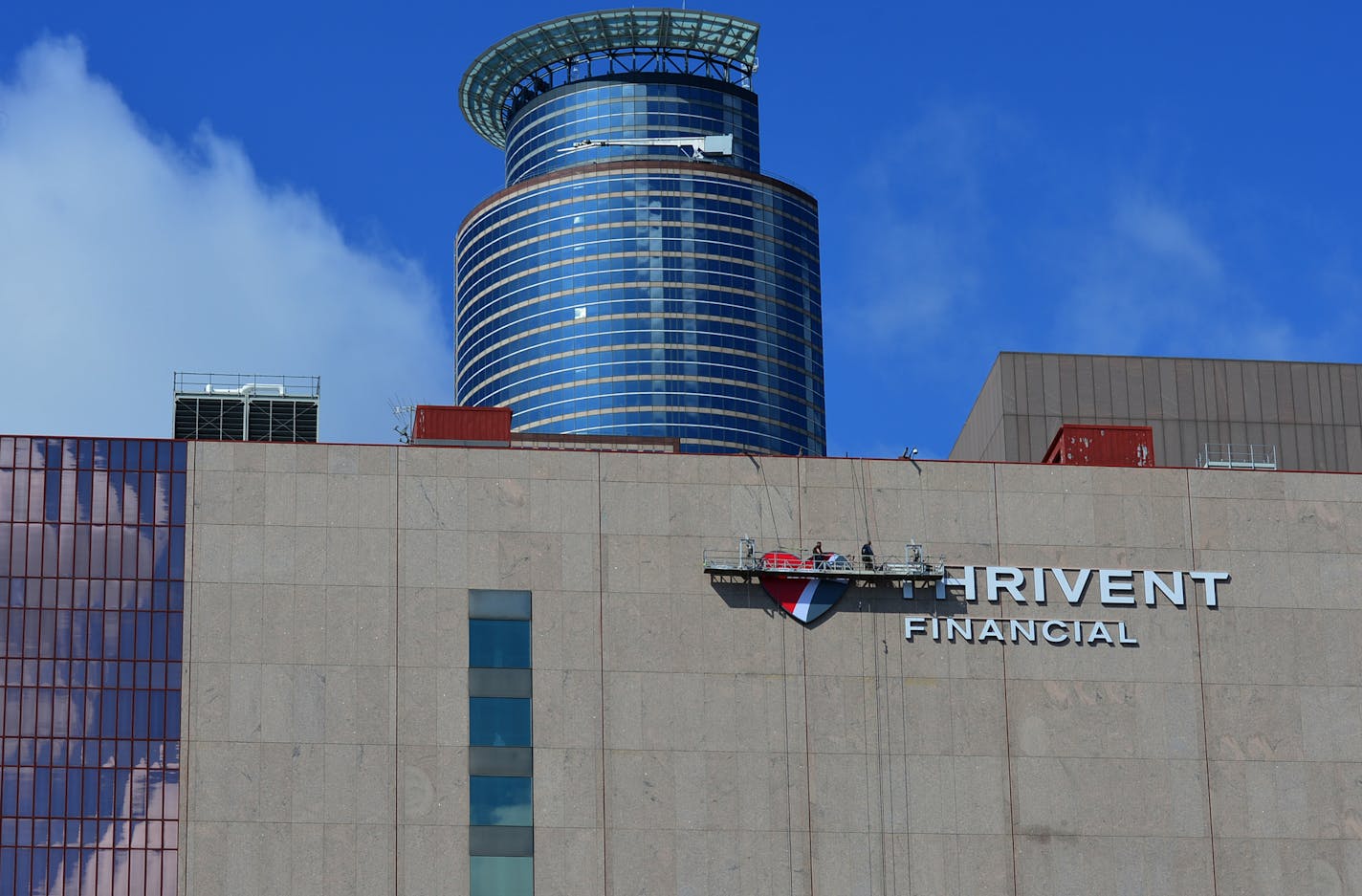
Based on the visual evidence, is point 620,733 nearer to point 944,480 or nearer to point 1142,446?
point 944,480

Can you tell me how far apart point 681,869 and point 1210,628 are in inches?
1147

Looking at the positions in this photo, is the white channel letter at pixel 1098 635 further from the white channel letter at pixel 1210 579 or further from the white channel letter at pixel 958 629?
the white channel letter at pixel 958 629

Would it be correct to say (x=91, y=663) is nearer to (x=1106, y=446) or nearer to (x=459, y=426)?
(x=459, y=426)

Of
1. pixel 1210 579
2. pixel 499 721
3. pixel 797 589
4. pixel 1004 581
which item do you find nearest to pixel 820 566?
pixel 797 589

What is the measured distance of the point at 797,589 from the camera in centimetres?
10556

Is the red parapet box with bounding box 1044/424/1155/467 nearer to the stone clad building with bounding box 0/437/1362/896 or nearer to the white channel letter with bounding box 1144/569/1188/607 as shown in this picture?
the stone clad building with bounding box 0/437/1362/896

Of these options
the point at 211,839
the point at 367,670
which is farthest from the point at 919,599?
the point at 211,839

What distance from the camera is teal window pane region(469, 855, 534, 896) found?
100125 millimetres

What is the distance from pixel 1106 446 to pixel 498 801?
1446 inches

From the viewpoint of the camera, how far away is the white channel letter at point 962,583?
A: 107 meters

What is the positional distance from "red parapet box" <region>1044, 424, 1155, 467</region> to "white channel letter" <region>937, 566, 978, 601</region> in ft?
30.8

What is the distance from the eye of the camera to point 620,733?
338 ft

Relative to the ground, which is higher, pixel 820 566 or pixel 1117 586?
pixel 820 566

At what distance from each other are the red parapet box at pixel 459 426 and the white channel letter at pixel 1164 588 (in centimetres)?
3292
